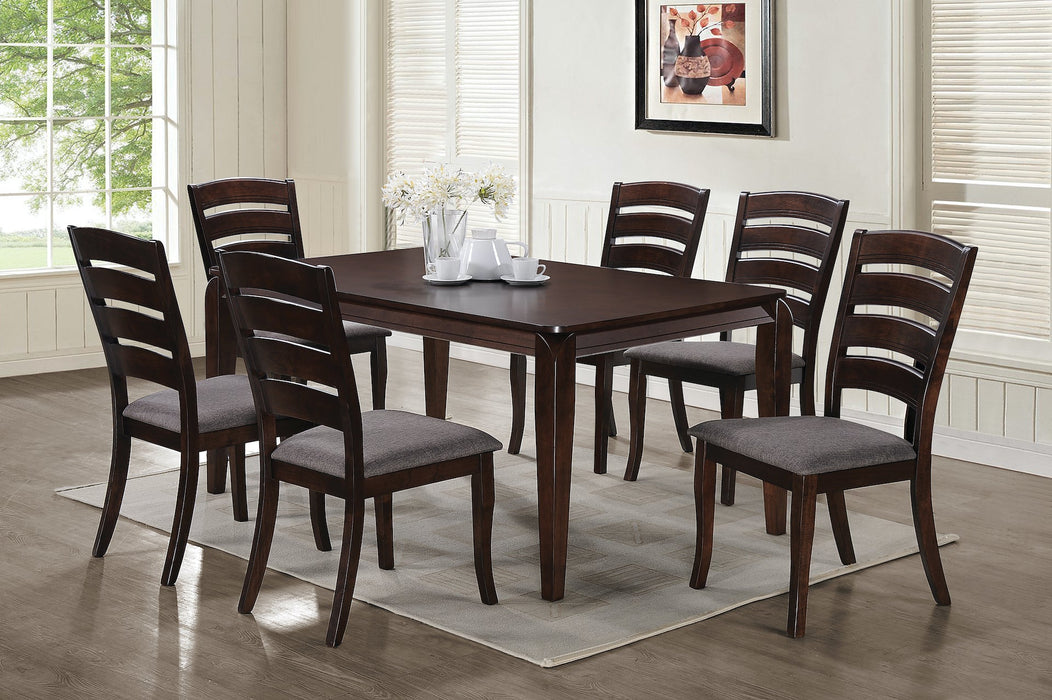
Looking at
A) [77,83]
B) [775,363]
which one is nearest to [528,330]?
[775,363]

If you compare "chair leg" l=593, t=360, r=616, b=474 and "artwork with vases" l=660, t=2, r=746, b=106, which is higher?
"artwork with vases" l=660, t=2, r=746, b=106

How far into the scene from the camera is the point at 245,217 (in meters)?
4.93

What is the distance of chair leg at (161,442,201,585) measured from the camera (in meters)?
3.53

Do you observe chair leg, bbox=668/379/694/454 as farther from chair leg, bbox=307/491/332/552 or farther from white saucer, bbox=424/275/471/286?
chair leg, bbox=307/491/332/552

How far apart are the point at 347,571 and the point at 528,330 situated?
72 cm

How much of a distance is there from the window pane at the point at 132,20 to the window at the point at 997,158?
406 centimetres

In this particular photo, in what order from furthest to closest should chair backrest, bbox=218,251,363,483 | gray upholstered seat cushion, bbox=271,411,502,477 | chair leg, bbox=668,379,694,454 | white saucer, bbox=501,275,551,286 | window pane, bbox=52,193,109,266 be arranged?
window pane, bbox=52,193,109,266, chair leg, bbox=668,379,694,454, white saucer, bbox=501,275,551,286, gray upholstered seat cushion, bbox=271,411,502,477, chair backrest, bbox=218,251,363,483

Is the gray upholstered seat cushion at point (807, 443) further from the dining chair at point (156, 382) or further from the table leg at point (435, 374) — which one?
the table leg at point (435, 374)

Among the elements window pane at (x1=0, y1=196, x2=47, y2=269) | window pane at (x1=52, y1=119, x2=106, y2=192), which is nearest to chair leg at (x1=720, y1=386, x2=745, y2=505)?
window pane at (x1=52, y1=119, x2=106, y2=192)

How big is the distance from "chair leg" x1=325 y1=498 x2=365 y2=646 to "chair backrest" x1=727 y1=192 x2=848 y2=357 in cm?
173

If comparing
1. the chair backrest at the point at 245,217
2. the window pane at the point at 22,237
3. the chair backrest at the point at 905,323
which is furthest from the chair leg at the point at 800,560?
the window pane at the point at 22,237

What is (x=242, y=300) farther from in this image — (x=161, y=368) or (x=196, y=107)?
(x=196, y=107)

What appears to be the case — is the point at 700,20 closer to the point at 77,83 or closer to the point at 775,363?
the point at 775,363

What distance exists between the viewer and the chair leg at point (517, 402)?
4891 millimetres
